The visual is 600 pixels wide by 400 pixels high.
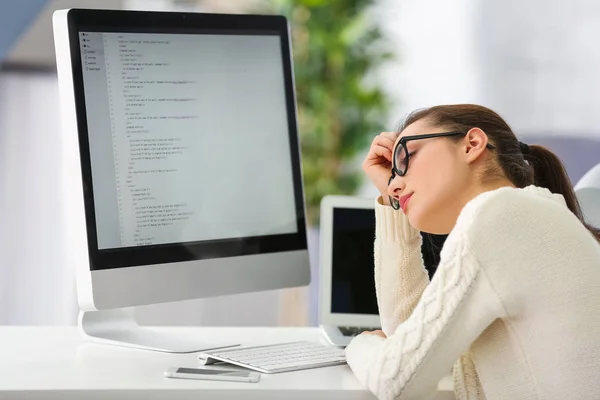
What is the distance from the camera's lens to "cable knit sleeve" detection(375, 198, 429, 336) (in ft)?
4.51

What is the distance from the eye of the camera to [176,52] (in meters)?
1.45

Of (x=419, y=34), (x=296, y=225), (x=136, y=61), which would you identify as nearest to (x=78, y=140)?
(x=136, y=61)

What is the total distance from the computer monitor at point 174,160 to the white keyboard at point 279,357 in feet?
0.39

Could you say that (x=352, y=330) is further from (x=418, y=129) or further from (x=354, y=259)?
(x=418, y=129)

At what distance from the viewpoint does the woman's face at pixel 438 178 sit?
46.9 inches

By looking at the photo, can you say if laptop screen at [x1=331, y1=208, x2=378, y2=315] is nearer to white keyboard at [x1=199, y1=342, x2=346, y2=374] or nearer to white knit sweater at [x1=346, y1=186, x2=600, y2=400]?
white keyboard at [x1=199, y1=342, x2=346, y2=374]

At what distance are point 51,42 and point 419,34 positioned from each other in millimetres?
1596

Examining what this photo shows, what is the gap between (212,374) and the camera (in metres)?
1.17

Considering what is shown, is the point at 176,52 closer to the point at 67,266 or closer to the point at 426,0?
the point at 67,266

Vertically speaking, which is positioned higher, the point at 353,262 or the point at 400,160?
the point at 400,160

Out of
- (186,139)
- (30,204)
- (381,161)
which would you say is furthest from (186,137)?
(30,204)

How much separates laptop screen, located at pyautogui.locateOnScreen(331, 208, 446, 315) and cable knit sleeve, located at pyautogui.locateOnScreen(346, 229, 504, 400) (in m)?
0.52

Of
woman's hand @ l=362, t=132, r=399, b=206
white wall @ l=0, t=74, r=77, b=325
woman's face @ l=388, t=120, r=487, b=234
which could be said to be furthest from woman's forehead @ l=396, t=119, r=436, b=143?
white wall @ l=0, t=74, r=77, b=325

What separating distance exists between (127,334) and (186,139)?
371 millimetres
